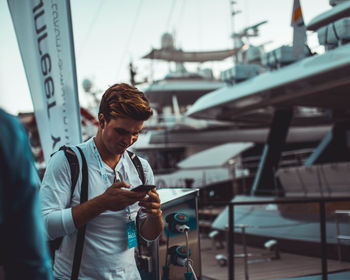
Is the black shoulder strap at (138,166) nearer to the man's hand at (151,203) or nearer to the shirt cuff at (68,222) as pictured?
the man's hand at (151,203)

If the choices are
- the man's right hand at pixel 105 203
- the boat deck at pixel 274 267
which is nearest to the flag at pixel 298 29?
the boat deck at pixel 274 267

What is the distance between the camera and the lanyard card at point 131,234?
5.98ft

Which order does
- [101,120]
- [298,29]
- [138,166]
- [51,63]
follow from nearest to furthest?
[101,120], [138,166], [51,63], [298,29]

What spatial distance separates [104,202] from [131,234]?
0.29 meters

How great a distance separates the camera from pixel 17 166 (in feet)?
3.03

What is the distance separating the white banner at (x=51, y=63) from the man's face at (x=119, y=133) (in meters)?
2.27

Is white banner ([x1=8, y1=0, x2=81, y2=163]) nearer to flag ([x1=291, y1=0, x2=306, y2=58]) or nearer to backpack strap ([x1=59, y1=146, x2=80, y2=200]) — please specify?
backpack strap ([x1=59, y1=146, x2=80, y2=200])

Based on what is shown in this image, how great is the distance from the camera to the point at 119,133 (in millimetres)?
1788

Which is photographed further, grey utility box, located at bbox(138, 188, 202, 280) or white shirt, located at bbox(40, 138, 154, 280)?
grey utility box, located at bbox(138, 188, 202, 280)

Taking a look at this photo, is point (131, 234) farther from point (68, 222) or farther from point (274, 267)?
point (274, 267)

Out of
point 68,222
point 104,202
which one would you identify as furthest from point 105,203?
point 68,222

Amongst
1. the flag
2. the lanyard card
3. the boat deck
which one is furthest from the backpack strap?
the boat deck

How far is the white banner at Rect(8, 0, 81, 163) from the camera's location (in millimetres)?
3902

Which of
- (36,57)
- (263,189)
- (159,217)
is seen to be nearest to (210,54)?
(263,189)
